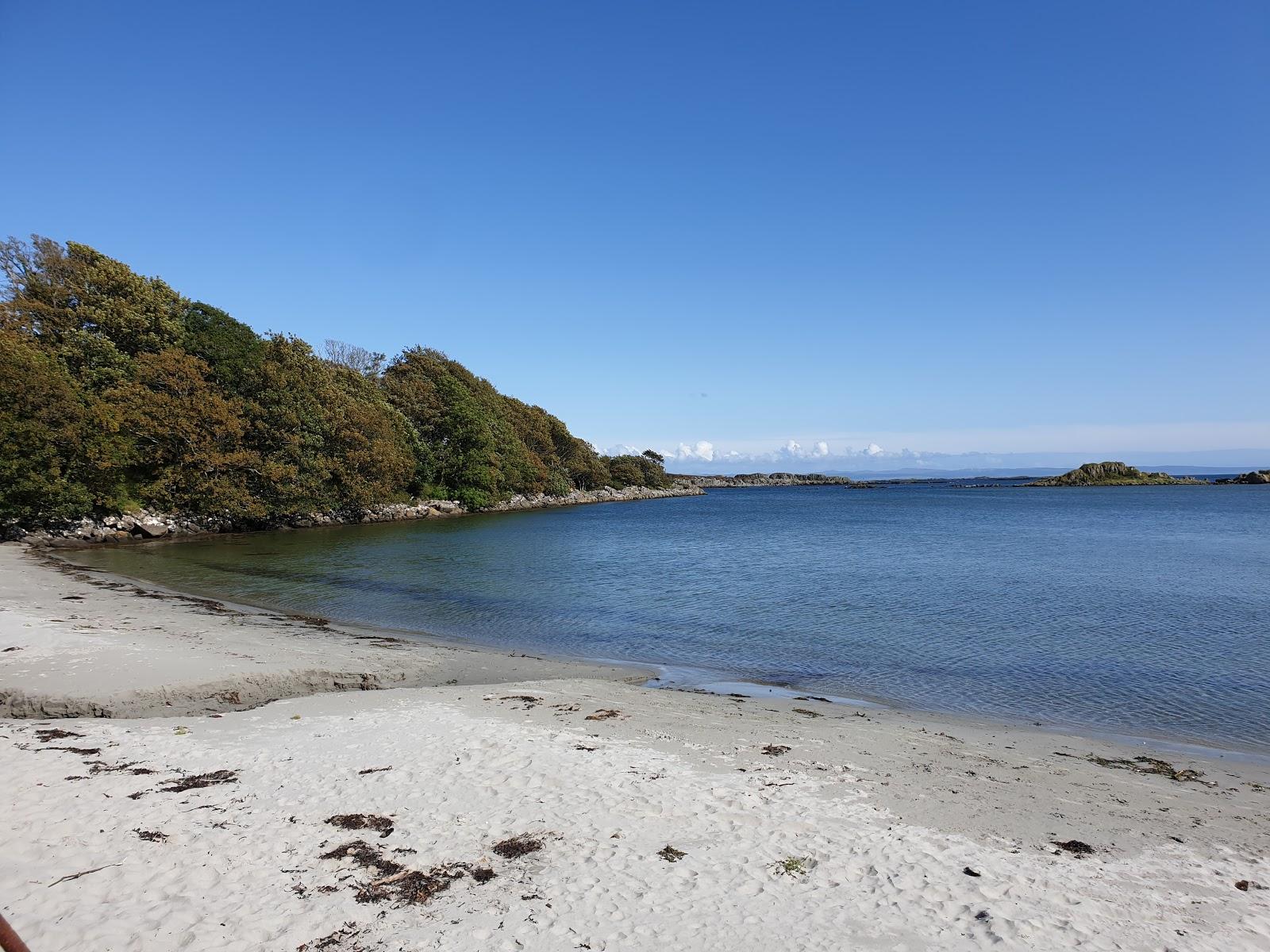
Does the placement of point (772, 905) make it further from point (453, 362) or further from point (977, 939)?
point (453, 362)

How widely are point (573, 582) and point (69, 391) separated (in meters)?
29.3

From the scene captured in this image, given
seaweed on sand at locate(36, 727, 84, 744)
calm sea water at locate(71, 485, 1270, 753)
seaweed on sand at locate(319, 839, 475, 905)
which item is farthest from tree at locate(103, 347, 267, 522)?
seaweed on sand at locate(319, 839, 475, 905)

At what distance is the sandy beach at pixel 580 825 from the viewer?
5.25m

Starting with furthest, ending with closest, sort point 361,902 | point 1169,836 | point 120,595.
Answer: point 120,595, point 1169,836, point 361,902

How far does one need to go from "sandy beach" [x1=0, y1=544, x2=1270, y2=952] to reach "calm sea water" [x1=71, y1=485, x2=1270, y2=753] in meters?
2.85

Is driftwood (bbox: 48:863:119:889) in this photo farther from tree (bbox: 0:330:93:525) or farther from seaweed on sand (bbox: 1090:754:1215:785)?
tree (bbox: 0:330:93:525)

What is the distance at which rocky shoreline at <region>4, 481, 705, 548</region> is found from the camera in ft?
118

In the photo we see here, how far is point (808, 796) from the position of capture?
25.5 feet

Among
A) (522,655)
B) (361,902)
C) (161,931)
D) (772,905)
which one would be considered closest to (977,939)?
(772,905)

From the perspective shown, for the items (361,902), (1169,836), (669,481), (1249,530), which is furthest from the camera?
(669,481)

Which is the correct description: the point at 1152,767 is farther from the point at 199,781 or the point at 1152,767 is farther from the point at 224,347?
the point at 224,347

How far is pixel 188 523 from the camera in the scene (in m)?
43.8

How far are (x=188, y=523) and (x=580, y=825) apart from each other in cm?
4653

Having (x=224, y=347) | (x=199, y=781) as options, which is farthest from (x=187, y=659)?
(x=224, y=347)
